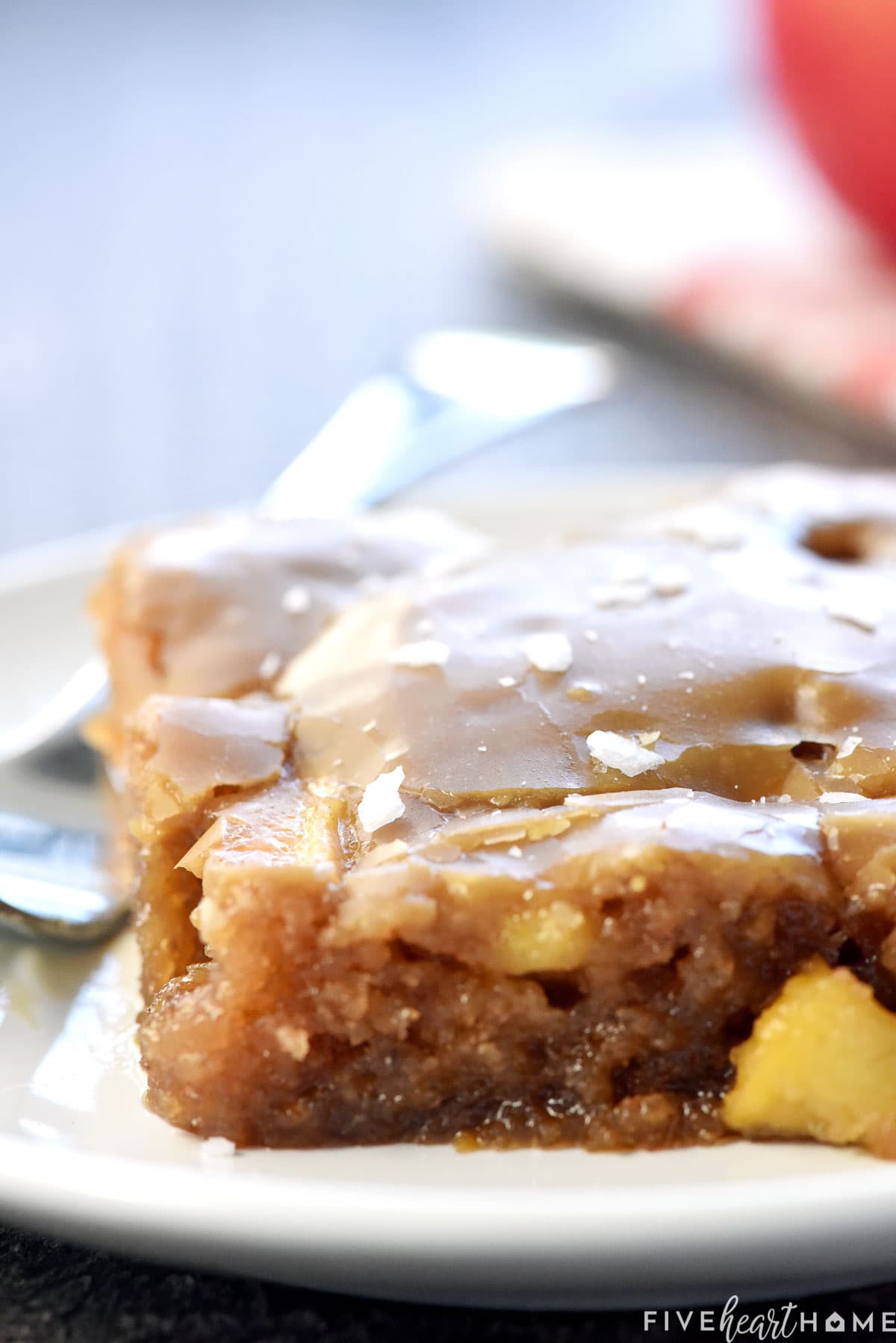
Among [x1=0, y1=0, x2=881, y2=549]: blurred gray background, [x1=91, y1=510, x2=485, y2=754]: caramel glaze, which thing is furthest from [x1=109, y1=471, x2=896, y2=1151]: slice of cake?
[x1=0, y1=0, x2=881, y2=549]: blurred gray background

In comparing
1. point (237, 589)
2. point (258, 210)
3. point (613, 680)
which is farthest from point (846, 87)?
point (613, 680)

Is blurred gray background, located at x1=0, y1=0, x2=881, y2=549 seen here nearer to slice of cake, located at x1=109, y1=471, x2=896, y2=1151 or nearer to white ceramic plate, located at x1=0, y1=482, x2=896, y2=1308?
slice of cake, located at x1=109, y1=471, x2=896, y2=1151

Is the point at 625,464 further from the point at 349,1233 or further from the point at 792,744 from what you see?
the point at 349,1233

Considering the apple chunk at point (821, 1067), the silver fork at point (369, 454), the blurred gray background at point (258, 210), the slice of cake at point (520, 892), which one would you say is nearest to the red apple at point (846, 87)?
the blurred gray background at point (258, 210)

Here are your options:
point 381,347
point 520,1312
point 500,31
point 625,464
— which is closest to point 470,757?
point 520,1312

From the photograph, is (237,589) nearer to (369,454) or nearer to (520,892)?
(520,892)
